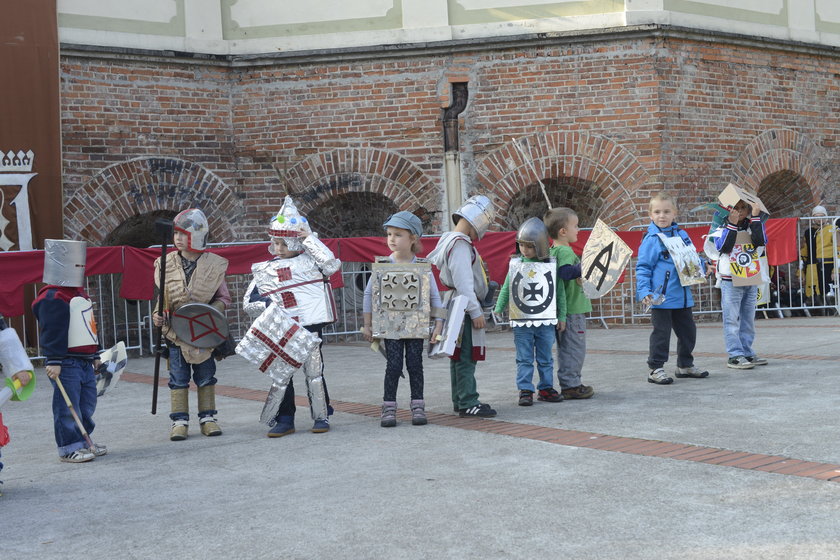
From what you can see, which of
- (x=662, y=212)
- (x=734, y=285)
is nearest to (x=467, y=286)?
(x=662, y=212)

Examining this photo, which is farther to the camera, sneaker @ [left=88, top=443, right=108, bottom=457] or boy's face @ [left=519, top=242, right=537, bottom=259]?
boy's face @ [left=519, top=242, right=537, bottom=259]

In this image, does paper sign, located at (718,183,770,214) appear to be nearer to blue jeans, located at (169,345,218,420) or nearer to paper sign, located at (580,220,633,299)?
paper sign, located at (580,220,633,299)

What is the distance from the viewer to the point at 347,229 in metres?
15.4

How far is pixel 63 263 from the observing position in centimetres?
610

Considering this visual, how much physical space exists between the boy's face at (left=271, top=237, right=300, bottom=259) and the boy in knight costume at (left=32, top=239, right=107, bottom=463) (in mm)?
1297

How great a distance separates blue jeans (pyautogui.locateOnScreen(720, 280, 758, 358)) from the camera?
27.8 ft

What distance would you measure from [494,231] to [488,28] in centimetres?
312

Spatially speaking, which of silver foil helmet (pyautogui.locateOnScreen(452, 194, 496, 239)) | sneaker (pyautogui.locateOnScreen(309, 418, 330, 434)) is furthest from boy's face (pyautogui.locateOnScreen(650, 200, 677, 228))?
sneaker (pyautogui.locateOnScreen(309, 418, 330, 434))

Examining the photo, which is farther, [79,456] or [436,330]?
[436,330]

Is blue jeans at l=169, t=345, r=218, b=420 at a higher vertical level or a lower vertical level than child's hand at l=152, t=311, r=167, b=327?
lower

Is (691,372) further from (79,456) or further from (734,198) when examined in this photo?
(79,456)

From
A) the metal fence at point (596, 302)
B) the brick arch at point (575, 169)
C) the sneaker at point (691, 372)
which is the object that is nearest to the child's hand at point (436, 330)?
the sneaker at point (691, 372)

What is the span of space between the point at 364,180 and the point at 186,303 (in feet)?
26.1

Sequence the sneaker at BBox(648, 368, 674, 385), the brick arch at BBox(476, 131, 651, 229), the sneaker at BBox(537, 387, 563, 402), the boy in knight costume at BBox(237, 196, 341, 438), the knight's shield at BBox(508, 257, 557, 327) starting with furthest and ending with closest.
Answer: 1. the brick arch at BBox(476, 131, 651, 229)
2. the sneaker at BBox(648, 368, 674, 385)
3. the sneaker at BBox(537, 387, 563, 402)
4. the knight's shield at BBox(508, 257, 557, 327)
5. the boy in knight costume at BBox(237, 196, 341, 438)
